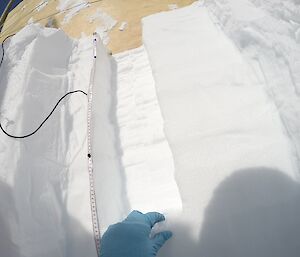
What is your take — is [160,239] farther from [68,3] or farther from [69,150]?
[68,3]

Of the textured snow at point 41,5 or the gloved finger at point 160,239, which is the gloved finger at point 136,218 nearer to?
the gloved finger at point 160,239

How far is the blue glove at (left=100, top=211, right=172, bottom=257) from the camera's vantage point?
37.8 inches

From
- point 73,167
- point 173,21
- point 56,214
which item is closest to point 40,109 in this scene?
point 73,167

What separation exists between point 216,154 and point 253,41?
1.87 ft

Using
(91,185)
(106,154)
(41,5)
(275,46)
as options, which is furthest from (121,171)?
(41,5)

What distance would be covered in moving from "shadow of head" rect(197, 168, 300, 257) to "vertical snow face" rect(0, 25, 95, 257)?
0.47 metres

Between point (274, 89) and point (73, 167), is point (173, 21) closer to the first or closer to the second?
point (274, 89)

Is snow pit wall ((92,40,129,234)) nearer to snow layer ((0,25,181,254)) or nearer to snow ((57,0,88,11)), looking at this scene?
snow layer ((0,25,181,254))

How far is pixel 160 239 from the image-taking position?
1.02 meters

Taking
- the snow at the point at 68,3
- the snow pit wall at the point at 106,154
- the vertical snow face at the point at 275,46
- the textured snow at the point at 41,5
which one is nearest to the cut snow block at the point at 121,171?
the snow pit wall at the point at 106,154

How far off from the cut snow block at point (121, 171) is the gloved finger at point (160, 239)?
0.12m

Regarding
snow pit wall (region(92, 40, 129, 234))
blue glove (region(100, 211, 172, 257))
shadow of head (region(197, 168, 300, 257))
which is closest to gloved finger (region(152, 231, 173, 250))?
blue glove (region(100, 211, 172, 257))

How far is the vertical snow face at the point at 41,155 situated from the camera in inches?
42.4

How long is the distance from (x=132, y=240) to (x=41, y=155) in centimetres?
58
